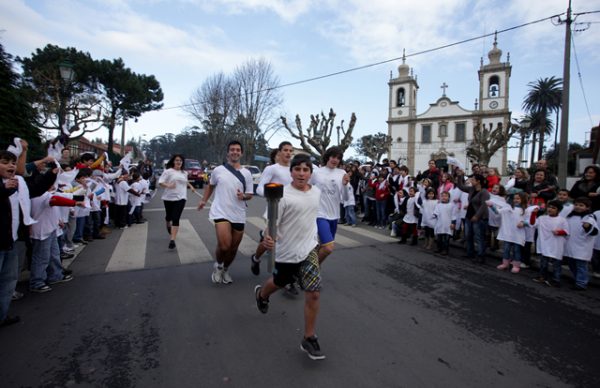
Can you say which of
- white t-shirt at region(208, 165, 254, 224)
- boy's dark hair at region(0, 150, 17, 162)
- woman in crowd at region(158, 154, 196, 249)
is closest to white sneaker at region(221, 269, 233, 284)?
white t-shirt at region(208, 165, 254, 224)

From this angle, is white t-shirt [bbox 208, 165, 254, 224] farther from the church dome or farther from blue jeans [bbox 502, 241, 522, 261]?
the church dome

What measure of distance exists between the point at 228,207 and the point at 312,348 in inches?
92.3

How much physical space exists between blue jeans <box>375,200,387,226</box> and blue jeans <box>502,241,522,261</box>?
430cm

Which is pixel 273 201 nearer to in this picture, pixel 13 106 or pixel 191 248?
pixel 191 248

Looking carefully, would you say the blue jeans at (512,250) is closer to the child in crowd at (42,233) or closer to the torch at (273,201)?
the torch at (273,201)

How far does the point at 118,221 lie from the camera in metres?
9.17

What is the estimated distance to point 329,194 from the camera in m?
4.77

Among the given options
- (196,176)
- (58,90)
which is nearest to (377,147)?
(196,176)

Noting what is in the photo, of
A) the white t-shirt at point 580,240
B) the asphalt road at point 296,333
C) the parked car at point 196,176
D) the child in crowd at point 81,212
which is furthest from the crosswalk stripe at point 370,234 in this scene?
the parked car at point 196,176

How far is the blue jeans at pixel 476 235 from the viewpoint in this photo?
657 cm

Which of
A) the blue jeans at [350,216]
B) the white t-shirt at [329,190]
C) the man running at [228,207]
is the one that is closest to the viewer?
the man running at [228,207]

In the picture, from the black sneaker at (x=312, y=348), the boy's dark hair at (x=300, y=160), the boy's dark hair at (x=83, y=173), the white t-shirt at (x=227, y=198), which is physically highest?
the boy's dark hair at (x=300, y=160)

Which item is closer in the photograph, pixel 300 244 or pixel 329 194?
pixel 300 244

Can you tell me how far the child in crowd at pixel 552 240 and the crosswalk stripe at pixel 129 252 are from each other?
6.56 m
